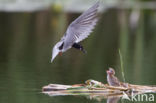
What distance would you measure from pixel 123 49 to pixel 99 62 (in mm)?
2012

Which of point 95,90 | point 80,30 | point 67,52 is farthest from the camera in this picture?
point 67,52

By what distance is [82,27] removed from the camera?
20.5 feet

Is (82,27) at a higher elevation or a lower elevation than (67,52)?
higher

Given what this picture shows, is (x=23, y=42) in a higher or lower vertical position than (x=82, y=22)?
lower

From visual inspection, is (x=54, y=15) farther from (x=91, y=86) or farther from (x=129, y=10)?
(x=91, y=86)

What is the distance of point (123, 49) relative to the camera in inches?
450

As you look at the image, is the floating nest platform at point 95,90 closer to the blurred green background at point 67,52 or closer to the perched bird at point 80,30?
the blurred green background at point 67,52

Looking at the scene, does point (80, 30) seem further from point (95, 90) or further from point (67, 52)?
point (67, 52)

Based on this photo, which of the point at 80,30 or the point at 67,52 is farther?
the point at 67,52

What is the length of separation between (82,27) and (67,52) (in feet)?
16.5

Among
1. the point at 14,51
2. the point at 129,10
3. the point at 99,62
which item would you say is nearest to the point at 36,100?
the point at 99,62

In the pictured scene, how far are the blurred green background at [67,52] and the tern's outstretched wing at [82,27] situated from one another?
1.96 ft

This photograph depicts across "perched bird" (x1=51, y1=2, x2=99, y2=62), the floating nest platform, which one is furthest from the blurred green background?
"perched bird" (x1=51, y1=2, x2=99, y2=62)

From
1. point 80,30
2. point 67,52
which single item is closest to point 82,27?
point 80,30
